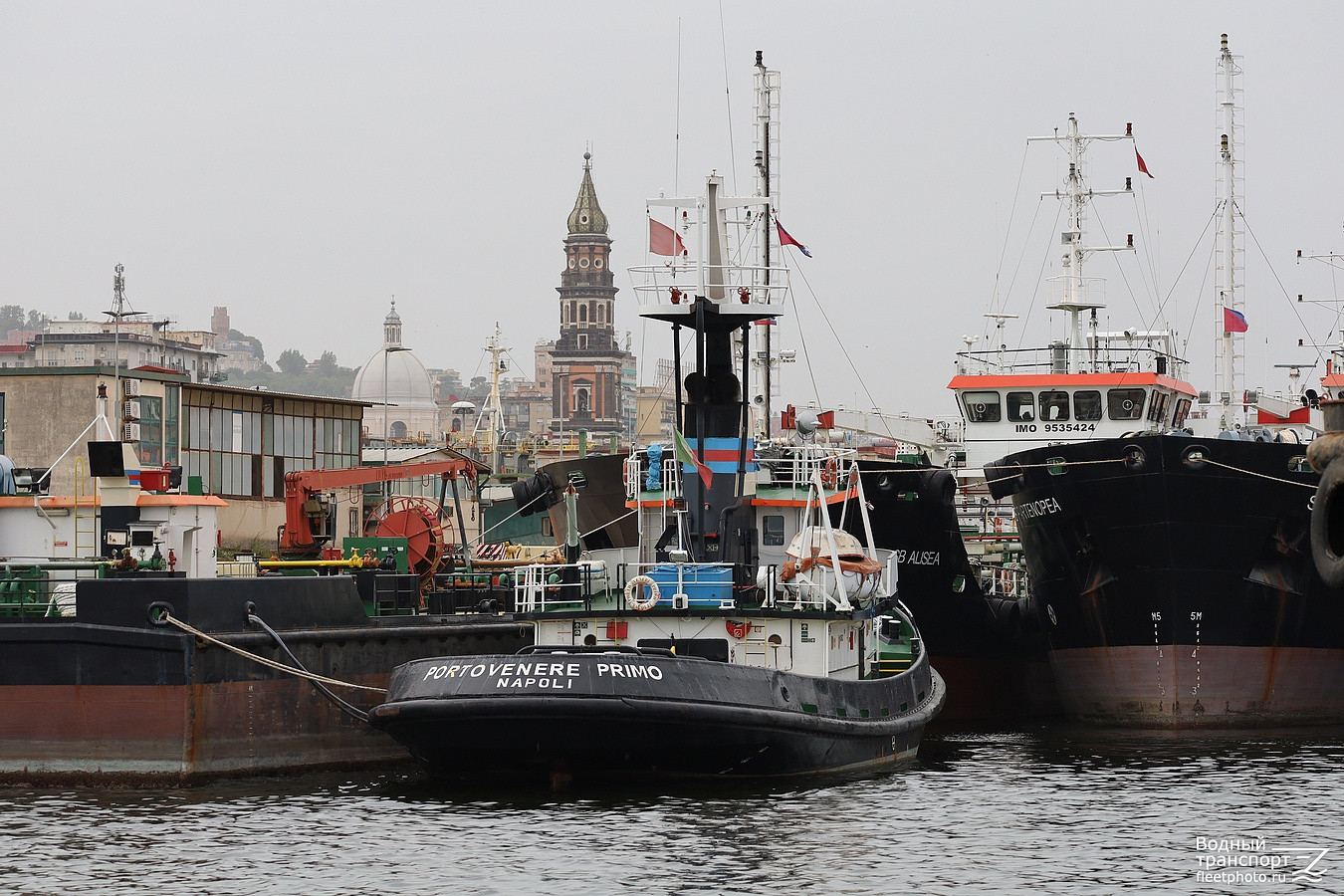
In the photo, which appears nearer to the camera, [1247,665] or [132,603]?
[132,603]

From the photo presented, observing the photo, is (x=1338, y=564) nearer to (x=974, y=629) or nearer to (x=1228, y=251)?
(x=974, y=629)

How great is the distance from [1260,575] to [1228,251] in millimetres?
13770

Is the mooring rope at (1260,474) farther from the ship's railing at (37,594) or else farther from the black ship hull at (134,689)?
the ship's railing at (37,594)

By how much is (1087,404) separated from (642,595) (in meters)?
16.3

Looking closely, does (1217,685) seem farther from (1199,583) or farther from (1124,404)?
(1124,404)

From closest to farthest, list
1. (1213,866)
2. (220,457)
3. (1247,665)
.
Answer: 1. (1213,866)
2. (1247,665)
3. (220,457)

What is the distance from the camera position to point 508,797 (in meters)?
22.3

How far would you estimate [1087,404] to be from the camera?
3678 centimetres

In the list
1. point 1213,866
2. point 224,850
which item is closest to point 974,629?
point 1213,866

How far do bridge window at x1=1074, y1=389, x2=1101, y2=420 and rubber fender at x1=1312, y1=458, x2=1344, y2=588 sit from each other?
1857 centimetres

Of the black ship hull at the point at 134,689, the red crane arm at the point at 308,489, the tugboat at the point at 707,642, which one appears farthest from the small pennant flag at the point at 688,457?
the red crane arm at the point at 308,489

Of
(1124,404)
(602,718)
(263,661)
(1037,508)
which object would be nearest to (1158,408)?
(1124,404)

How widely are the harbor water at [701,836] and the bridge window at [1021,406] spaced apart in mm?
13088

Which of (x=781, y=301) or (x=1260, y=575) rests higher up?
(x=781, y=301)
